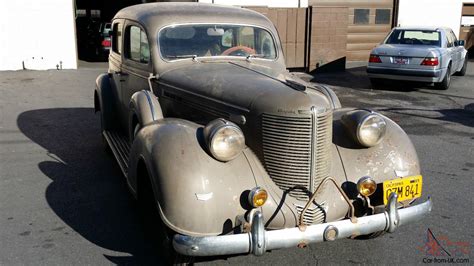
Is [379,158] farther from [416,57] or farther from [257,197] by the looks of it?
[416,57]

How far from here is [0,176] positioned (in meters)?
5.46

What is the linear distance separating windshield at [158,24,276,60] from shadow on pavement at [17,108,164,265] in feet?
5.14

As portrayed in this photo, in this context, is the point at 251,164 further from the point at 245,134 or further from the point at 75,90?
the point at 75,90

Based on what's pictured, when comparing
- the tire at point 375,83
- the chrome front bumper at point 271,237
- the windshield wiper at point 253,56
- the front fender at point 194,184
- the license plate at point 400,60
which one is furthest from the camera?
the tire at point 375,83

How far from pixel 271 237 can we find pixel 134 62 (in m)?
2.97

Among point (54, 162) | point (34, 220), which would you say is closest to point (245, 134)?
point (34, 220)

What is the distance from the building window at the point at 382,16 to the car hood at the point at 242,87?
14.0 metres

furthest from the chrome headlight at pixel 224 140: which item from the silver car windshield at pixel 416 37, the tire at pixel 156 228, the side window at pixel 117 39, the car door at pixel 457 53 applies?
the car door at pixel 457 53

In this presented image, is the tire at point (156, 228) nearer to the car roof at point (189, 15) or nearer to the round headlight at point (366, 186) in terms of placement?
the round headlight at point (366, 186)

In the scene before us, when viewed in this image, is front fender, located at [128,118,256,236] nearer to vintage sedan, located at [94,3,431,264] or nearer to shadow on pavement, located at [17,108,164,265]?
vintage sedan, located at [94,3,431,264]

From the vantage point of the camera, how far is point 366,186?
341 centimetres

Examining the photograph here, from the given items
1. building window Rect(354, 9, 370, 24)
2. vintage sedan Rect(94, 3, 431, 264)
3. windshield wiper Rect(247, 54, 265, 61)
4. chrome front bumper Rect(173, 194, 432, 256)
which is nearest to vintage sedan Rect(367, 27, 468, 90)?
building window Rect(354, 9, 370, 24)

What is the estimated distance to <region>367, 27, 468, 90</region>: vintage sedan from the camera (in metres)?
11.2

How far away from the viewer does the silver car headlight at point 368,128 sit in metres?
3.59
